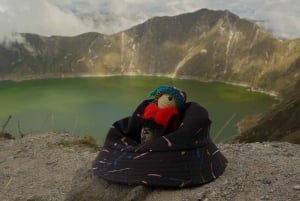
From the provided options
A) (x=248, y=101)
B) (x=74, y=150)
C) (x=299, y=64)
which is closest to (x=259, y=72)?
(x=299, y=64)

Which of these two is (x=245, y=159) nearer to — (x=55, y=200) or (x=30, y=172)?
(x=55, y=200)

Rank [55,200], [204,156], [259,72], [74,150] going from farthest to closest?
[259,72] → [74,150] → [55,200] → [204,156]

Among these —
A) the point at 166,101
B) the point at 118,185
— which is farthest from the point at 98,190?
the point at 166,101

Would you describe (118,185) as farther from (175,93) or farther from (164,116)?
(175,93)

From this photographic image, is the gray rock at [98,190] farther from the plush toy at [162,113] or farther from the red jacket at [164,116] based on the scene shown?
the red jacket at [164,116]

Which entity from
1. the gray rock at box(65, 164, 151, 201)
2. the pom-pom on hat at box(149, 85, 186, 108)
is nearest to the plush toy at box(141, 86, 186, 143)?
the pom-pom on hat at box(149, 85, 186, 108)

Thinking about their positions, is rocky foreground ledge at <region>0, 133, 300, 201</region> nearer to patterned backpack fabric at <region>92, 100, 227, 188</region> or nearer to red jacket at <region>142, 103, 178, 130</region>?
patterned backpack fabric at <region>92, 100, 227, 188</region>

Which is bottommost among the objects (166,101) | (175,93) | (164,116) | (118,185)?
(118,185)
